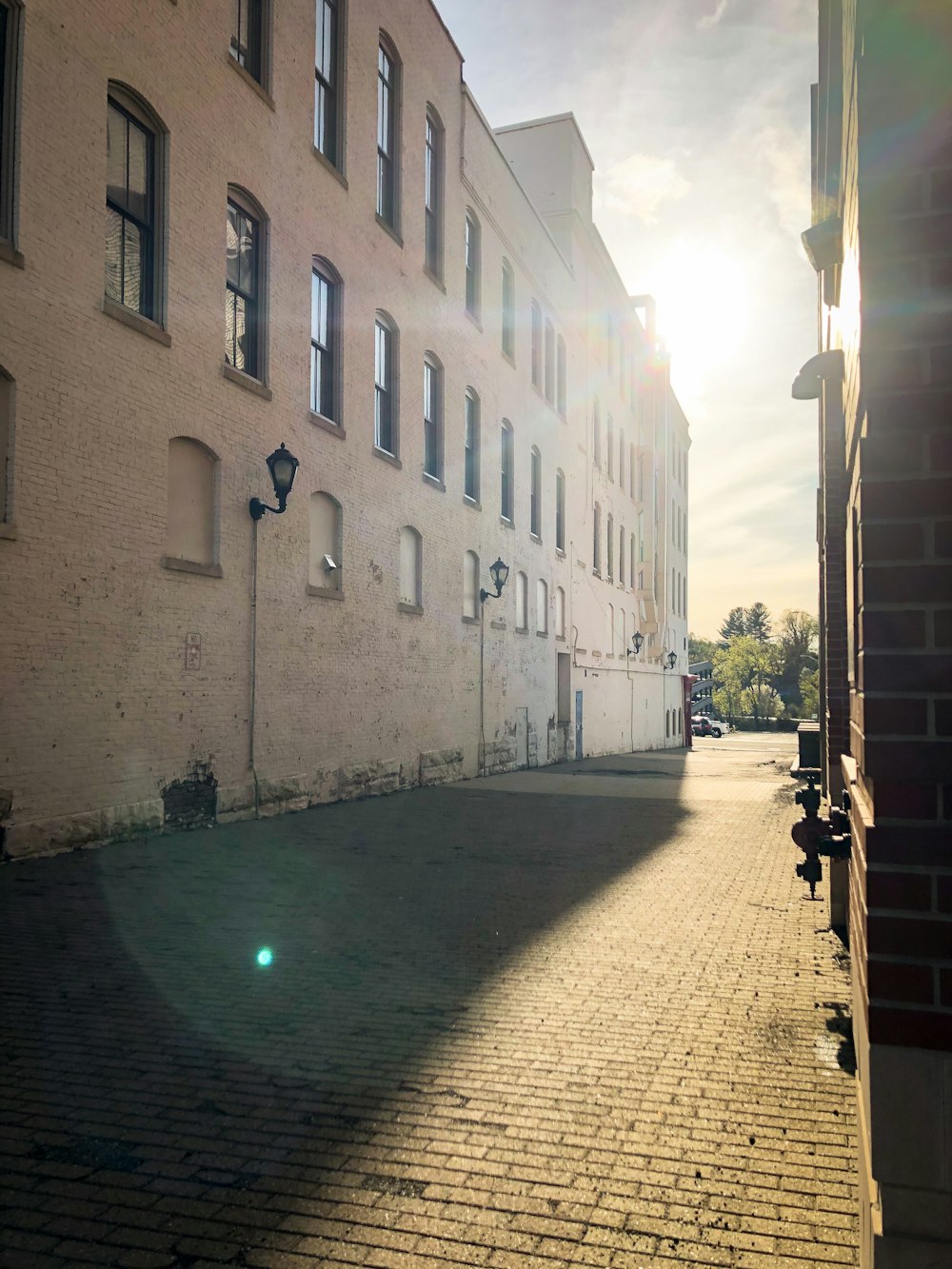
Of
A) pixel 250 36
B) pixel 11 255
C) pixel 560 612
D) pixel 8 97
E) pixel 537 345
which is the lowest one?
pixel 560 612

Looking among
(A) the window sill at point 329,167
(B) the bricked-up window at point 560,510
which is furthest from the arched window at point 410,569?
(B) the bricked-up window at point 560,510

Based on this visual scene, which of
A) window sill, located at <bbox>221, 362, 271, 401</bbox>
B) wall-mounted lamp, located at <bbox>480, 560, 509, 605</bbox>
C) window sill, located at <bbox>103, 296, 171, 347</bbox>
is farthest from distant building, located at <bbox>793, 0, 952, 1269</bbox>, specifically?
wall-mounted lamp, located at <bbox>480, 560, 509, 605</bbox>

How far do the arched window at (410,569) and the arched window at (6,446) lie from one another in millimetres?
8301

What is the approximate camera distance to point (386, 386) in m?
16.2

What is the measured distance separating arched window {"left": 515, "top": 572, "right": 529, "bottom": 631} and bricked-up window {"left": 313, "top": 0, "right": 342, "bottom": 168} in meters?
10.8

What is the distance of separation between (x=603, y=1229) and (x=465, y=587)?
16.9m

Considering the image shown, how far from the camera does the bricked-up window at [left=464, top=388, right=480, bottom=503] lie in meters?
20.1

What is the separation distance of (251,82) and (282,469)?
4.73 m

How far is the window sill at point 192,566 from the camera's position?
9961mm

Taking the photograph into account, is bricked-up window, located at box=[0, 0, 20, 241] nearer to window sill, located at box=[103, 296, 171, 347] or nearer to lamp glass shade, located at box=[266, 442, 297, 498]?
window sill, located at box=[103, 296, 171, 347]

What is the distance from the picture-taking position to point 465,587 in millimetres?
19203

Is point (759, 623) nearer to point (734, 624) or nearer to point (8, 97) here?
point (734, 624)

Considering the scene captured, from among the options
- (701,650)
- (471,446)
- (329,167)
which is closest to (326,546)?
(329,167)

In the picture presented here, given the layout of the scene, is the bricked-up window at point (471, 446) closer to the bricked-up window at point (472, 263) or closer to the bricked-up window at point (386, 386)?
the bricked-up window at point (472, 263)
